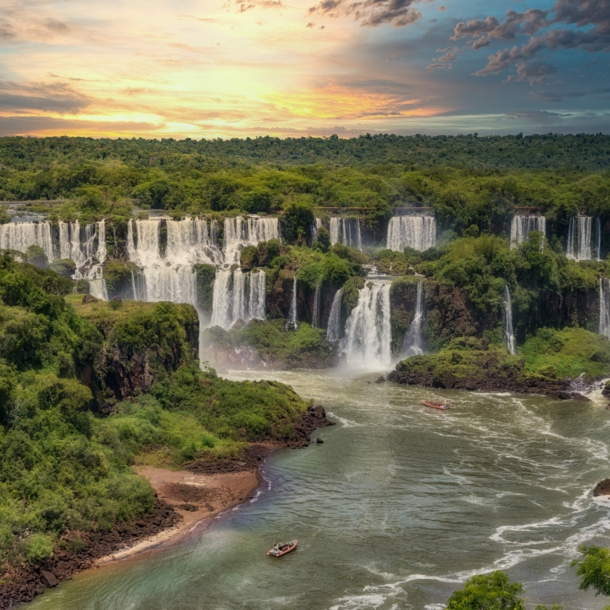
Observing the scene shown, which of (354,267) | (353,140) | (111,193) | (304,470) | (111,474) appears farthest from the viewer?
(353,140)

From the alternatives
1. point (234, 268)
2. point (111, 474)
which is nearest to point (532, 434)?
point (111, 474)

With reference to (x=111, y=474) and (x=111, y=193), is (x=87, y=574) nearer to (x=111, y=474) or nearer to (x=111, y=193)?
(x=111, y=474)

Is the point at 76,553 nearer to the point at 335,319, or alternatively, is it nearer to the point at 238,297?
the point at 335,319

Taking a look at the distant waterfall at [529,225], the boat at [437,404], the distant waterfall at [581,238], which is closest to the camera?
the boat at [437,404]

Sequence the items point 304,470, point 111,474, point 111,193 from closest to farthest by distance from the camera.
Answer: point 111,474
point 304,470
point 111,193

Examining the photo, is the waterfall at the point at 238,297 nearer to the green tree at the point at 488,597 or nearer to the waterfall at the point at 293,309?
the waterfall at the point at 293,309

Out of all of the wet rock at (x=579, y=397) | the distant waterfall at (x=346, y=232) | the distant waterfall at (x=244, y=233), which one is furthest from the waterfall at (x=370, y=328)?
the distant waterfall at (x=346, y=232)
